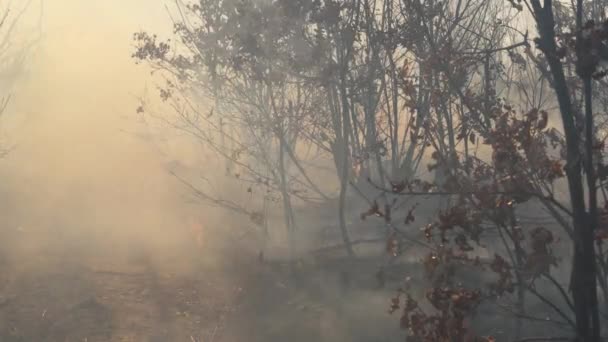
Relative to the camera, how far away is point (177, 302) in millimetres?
8234

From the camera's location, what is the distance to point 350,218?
12133 millimetres

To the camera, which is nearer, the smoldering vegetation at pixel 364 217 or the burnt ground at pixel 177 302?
the smoldering vegetation at pixel 364 217

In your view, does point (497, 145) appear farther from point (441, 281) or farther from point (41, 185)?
point (41, 185)

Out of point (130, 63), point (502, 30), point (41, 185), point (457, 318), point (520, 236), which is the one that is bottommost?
point (457, 318)

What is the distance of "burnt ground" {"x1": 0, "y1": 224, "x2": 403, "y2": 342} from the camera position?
7.23 m

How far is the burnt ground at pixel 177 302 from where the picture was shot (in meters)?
7.23

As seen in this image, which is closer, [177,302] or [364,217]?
[364,217]

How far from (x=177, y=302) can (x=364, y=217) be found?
199 inches

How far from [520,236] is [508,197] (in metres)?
0.37

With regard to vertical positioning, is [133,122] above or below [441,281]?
above

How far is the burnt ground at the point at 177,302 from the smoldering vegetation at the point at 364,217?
0.10 feet

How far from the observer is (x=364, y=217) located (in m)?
3.67

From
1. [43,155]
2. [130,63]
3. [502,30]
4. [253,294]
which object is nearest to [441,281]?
[253,294]

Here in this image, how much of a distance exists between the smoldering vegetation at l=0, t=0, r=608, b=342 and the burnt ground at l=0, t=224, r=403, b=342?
3 centimetres
